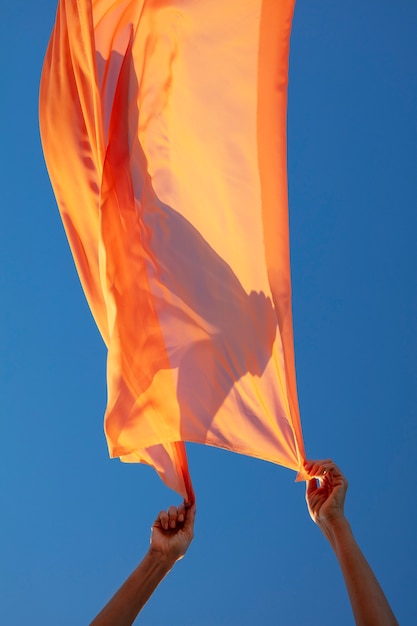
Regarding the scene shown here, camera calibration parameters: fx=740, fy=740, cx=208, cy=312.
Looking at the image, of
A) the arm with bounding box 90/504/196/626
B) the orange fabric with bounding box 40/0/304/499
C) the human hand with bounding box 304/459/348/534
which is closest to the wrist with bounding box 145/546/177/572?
the arm with bounding box 90/504/196/626

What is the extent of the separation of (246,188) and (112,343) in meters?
0.76

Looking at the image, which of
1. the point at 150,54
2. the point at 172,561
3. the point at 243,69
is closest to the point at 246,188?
the point at 243,69

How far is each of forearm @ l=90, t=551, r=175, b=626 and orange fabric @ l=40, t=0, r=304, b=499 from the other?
0.89 feet

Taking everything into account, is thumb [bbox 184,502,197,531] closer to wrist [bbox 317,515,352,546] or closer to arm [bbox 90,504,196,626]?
arm [bbox 90,504,196,626]

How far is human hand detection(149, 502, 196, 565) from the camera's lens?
2.48 metres

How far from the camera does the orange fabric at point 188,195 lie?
2.56 m

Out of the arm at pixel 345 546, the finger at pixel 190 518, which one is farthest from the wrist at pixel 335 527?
the finger at pixel 190 518

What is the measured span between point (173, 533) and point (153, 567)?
209 mm

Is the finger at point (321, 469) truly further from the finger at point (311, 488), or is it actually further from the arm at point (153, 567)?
the arm at point (153, 567)

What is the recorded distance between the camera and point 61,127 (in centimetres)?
272

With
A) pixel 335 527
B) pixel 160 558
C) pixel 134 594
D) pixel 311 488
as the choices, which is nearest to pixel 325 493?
pixel 311 488

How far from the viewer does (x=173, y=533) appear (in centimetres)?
257

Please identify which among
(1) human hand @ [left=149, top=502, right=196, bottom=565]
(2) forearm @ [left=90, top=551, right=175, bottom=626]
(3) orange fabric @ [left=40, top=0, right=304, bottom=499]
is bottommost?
(2) forearm @ [left=90, top=551, right=175, bottom=626]

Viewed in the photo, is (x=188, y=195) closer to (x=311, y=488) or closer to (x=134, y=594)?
(x=311, y=488)
